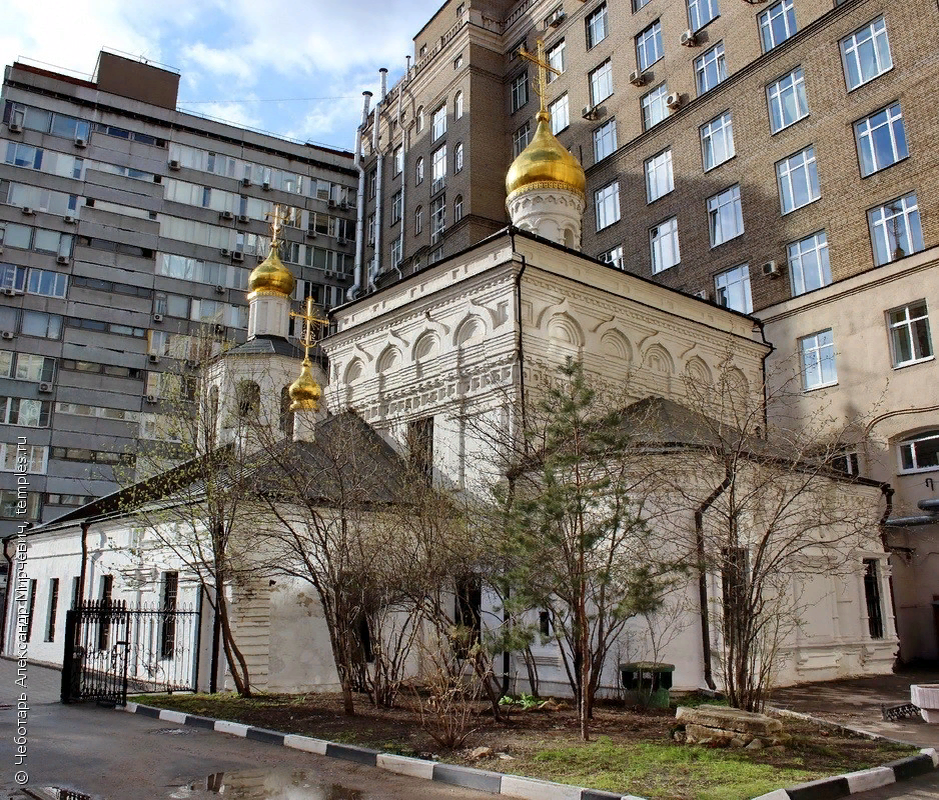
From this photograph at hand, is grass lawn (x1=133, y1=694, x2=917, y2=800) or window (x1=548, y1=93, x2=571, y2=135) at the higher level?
window (x1=548, y1=93, x2=571, y2=135)

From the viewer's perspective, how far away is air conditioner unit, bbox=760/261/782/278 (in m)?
22.5

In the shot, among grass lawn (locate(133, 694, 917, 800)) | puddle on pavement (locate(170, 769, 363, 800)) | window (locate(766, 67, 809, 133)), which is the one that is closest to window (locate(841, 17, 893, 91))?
window (locate(766, 67, 809, 133))

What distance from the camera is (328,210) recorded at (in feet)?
144

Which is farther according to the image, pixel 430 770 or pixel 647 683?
pixel 647 683

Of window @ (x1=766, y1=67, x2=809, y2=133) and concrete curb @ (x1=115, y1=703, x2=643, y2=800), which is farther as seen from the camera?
window @ (x1=766, y1=67, x2=809, y2=133)

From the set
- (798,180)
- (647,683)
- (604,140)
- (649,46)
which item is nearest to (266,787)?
(647,683)

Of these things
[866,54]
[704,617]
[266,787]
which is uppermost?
[866,54]

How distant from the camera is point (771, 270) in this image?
2252 cm

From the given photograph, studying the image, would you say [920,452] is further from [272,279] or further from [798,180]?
[272,279]

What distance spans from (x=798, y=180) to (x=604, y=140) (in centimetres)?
917

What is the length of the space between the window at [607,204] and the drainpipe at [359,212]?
51.1 feet

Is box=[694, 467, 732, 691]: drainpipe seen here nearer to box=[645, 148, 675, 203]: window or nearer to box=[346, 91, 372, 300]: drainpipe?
box=[645, 148, 675, 203]: window

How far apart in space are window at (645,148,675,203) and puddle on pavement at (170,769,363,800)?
74.8 ft

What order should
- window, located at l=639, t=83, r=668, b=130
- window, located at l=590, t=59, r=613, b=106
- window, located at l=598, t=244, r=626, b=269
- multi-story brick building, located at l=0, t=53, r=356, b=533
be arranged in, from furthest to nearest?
multi-story brick building, located at l=0, t=53, r=356, b=533 → window, located at l=590, t=59, r=613, b=106 → window, located at l=598, t=244, r=626, b=269 → window, located at l=639, t=83, r=668, b=130
